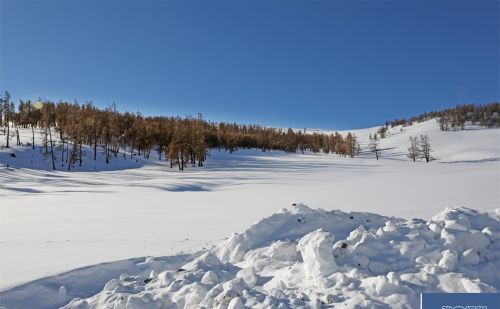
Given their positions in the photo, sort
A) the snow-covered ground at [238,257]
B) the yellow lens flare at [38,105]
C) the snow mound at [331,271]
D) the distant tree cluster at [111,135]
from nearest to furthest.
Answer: the snow mound at [331,271], the snow-covered ground at [238,257], the distant tree cluster at [111,135], the yellow lens flare at [38,105]

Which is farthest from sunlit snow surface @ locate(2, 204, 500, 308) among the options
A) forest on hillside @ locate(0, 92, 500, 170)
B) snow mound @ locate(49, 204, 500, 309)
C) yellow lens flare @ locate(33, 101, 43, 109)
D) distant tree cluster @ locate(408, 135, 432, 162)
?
yellow lens flare @ locate(33, 101, 43, 109)

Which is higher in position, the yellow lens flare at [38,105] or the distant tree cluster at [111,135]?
the yellow lens flare at [38,105]

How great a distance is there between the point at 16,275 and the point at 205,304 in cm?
474

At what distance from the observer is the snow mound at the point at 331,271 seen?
21.0 ft

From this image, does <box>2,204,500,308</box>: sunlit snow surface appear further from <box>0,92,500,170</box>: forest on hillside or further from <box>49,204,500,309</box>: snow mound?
<box>0,92,500,170</box>: forest on hillside

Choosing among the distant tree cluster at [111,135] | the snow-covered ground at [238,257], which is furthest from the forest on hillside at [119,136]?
the snow-covered ground at [238,257]

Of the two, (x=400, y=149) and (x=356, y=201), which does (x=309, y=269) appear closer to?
(x=356, y=201)

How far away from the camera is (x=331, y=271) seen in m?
7.16

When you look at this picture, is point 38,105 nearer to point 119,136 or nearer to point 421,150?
point 119,136

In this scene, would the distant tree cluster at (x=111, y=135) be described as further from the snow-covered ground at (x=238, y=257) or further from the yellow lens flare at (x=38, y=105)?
the snow-covered ground at (x=238, y=257)

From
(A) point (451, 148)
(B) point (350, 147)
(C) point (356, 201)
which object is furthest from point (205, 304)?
(A) point (451, 148)

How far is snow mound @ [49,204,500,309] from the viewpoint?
641 cm

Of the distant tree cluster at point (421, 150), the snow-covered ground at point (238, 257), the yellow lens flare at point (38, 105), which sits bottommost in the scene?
the snow-covered ground at point (238, 257)

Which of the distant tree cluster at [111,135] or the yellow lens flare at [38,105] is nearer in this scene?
the distant tree cluster at [111,135]
